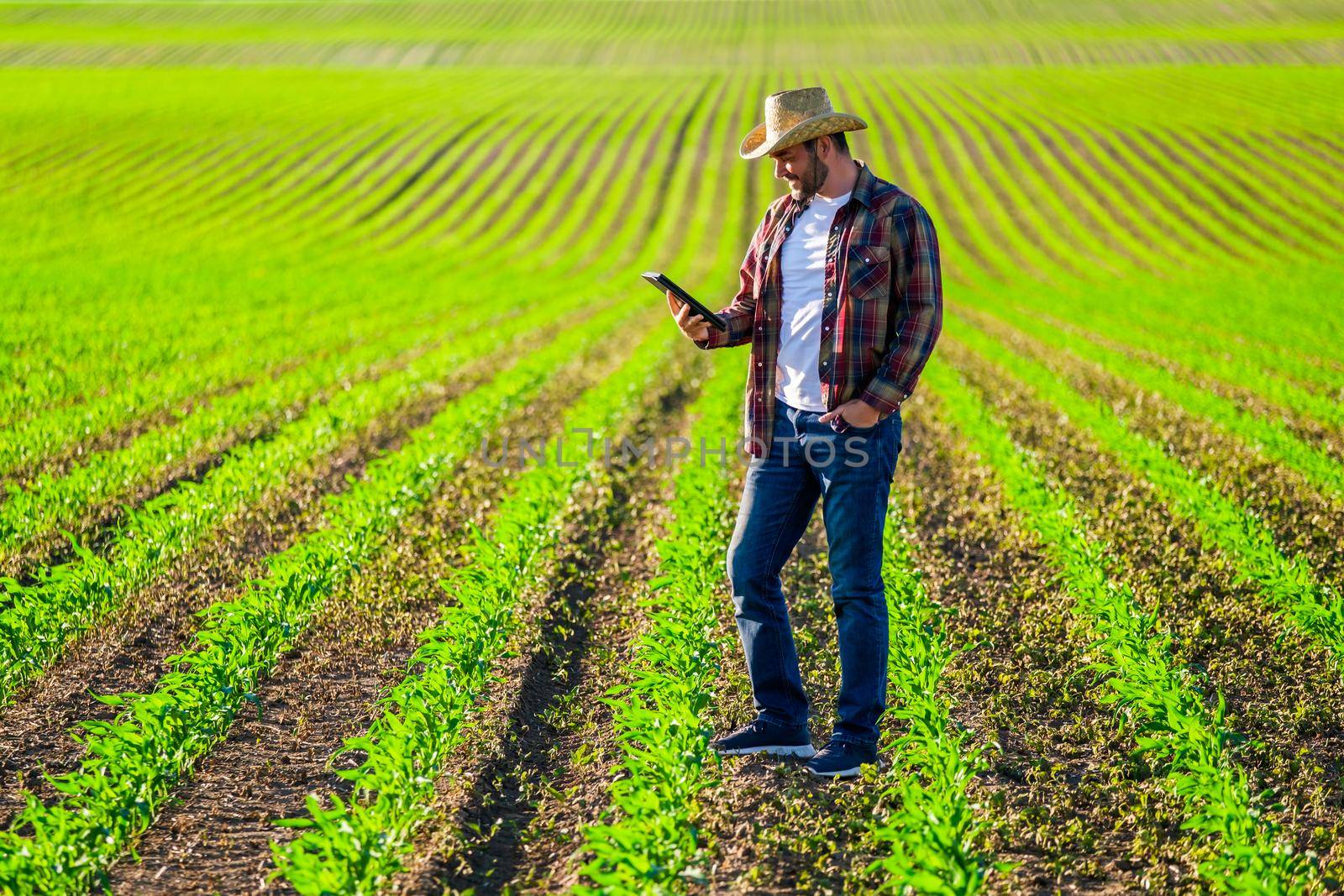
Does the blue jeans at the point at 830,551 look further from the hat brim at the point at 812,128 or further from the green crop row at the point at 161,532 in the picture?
the green crop row at the point at 161,532

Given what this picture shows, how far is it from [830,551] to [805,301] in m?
1.02

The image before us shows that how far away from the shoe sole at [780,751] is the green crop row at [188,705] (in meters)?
2.23

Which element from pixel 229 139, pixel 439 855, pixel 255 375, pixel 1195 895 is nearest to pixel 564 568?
pixel 439 855

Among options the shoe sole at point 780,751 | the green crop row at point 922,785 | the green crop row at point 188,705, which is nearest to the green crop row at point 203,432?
the green crop row at point 188,705

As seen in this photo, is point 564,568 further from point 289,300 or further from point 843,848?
point 289,300

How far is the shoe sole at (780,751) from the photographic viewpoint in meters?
4.86

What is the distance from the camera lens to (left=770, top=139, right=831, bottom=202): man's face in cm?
435

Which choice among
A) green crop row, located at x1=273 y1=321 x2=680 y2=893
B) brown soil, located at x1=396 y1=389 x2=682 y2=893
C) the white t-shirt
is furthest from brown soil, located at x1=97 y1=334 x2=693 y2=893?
the white t-shirt

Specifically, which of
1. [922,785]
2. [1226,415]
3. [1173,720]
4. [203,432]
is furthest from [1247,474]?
[203,432]

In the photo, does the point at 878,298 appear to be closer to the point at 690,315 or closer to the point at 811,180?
the point at 811,180

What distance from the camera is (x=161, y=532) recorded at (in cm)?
729

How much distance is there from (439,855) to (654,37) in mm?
95655

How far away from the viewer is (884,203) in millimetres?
4309

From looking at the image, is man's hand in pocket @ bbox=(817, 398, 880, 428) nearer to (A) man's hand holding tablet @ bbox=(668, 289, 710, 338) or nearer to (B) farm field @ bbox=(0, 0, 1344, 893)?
(A) man's hand holding tablet @ bbox=(668, 289, 710, 338)
